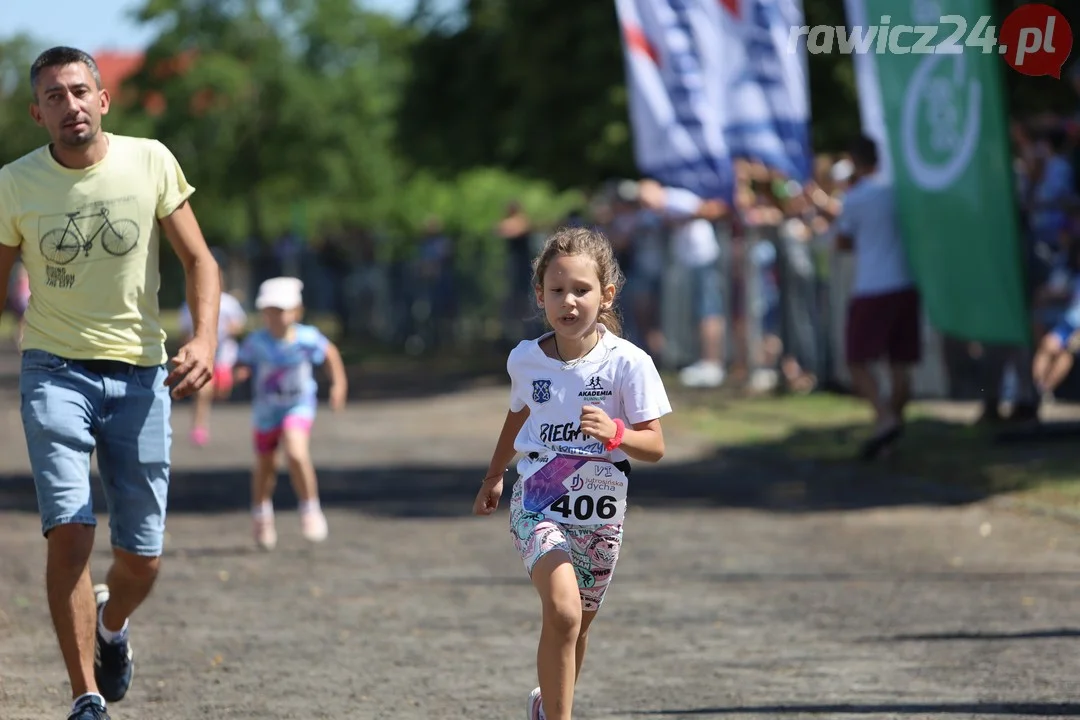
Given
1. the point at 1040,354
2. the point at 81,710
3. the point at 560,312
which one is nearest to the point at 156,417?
the point at 81,710

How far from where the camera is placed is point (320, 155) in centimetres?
4019

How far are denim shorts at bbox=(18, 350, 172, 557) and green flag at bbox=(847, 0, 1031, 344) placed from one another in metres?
7.39

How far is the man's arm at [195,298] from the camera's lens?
6.12 m

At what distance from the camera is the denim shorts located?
6098 millimetres

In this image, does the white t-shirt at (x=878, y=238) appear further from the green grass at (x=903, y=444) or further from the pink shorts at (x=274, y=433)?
the pink shorts at (x=274, y=433)

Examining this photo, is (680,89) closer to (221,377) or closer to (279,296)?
(221,377)

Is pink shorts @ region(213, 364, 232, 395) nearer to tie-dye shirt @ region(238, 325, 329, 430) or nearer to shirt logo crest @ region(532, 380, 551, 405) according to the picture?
tie-dye shirt @ region(238, 325, 329, 430)

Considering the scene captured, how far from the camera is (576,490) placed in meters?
5.63

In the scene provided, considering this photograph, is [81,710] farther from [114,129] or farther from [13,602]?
[114,129]

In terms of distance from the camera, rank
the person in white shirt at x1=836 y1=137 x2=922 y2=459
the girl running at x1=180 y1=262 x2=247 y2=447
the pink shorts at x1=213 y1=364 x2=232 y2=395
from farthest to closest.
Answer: the girl running at x1=180 y1=262 x2=247 y2=447, the pink shorts at x1=213 y1=364 x2=232 y2=395, the person in white shirt at x1=836 y1=137 x2=922 y2=459

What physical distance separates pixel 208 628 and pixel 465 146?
20.5 metres

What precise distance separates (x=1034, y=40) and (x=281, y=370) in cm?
518

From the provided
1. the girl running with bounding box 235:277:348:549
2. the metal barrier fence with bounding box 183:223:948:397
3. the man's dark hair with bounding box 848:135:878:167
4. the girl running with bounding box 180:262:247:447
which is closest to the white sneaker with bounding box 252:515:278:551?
the girl running with bounding box 235:277:348:549

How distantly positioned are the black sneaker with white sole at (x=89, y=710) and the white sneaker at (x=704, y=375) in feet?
49.2
